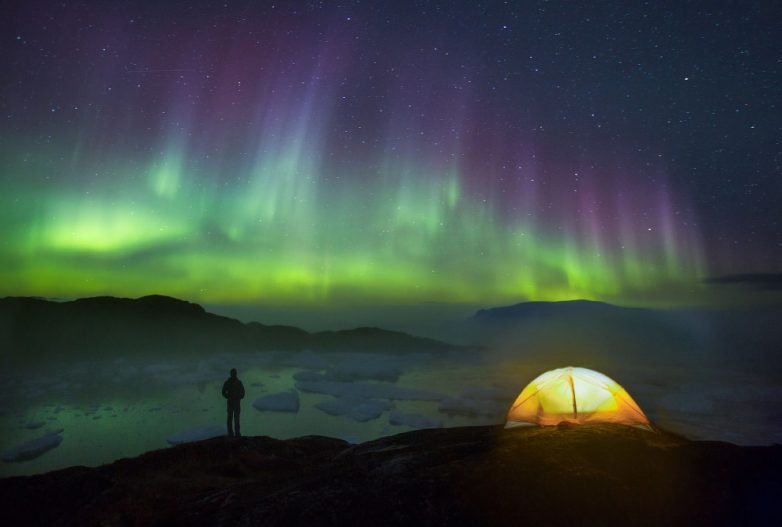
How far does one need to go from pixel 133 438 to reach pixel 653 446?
119 feet

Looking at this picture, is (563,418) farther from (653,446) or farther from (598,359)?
(598,359)

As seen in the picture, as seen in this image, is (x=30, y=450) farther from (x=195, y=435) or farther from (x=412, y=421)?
(x=412, y=421)

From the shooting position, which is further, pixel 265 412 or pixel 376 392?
pixel 376 392

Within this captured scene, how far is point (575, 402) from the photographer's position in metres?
9.88

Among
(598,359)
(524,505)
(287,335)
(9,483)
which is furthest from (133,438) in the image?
(287,335)

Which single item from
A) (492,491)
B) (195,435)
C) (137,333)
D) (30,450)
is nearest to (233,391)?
(492,491)

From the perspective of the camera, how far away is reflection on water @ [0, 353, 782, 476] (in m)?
32.5

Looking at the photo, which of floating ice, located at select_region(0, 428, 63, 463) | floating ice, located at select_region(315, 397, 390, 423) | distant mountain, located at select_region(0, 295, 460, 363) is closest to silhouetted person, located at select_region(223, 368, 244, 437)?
floating ice, located at select_region(0, 428, 63, 463)

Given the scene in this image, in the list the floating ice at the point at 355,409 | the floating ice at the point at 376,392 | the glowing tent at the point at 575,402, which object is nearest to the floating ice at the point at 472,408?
the floating ice at the point at 376,392

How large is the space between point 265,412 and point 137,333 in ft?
453

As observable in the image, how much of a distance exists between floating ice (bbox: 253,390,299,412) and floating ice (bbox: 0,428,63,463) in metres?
19.8

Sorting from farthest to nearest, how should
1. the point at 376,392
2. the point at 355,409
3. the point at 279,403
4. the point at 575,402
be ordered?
the point at 376,392, the point at 279,403, the point at 355,409, the point at 575,402

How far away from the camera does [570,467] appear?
5516 millimetres

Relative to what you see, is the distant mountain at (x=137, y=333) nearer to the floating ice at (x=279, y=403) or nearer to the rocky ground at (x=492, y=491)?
the floating ice at (x=279, y=403)
